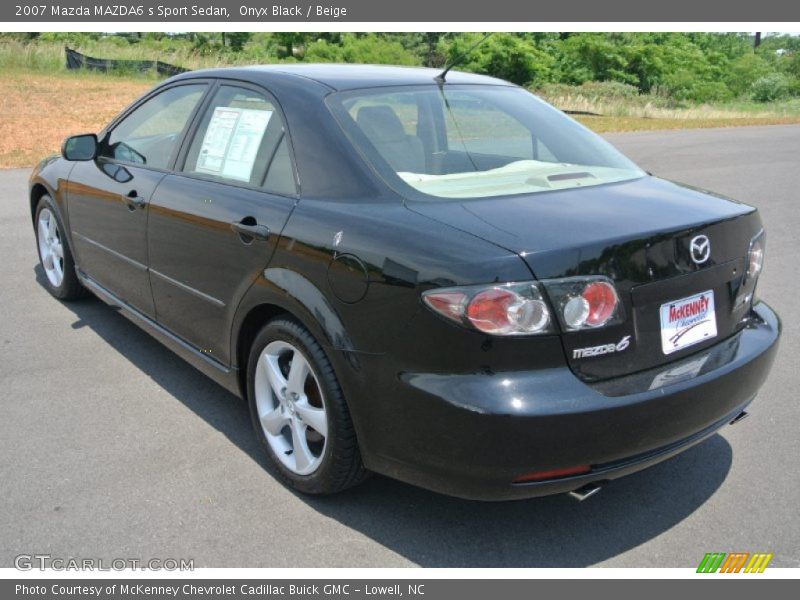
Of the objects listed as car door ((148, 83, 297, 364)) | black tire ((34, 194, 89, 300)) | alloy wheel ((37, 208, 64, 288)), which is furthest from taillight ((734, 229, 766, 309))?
alloy wheel ((37, 208, 64, 288))

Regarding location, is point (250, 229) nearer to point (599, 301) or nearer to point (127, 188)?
point (127, 188)

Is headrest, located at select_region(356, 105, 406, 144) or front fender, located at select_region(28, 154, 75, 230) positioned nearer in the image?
headrest, located at select_region(356, 105, 406, 144)

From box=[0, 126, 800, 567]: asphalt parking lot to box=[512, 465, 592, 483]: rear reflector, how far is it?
455 mm

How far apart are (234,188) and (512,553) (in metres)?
1.95

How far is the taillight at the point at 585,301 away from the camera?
257 cm

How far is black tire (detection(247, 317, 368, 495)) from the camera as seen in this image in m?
2.98

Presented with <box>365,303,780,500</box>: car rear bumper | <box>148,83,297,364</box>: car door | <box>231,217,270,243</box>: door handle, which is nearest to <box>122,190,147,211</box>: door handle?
<box>148,83,297,364</box>: car door

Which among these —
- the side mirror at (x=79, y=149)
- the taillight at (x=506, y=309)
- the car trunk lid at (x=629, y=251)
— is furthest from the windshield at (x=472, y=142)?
the side mirror at (x=79, y=149)

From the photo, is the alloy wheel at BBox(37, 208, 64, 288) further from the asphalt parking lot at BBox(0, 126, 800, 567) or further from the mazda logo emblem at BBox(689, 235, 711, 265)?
the mazda logo emblem at BBox(689, 235, 711, 265)

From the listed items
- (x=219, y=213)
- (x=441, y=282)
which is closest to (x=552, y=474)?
(x=441, y=282)

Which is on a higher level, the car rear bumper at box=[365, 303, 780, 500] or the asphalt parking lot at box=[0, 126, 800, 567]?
the car rear bumper at box=[365, 303, 780, 500]

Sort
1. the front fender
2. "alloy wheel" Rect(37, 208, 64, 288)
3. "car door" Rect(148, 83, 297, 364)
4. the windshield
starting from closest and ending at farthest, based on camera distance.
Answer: the windshield
"car door" Rect(148, 83, 297, 364)
the front fender
"alloy wheel" Rect(37, 208, 64, 288)

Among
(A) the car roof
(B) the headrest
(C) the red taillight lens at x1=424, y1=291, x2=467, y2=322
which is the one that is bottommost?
(C) the red taillight lens at x1=424, y1=291, x2=467, y2=322

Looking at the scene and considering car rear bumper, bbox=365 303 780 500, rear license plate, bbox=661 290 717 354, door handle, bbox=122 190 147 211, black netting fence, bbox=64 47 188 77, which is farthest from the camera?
black netting fence, bbox=64 47 188 77
